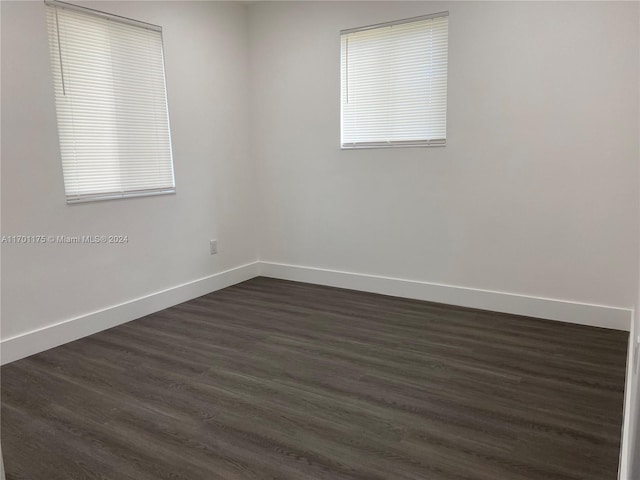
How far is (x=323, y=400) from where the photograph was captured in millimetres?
2465

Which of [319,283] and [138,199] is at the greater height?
[138,199]

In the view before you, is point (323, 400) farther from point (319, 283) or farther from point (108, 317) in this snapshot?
point (319, 283)

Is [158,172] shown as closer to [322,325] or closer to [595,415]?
[322,325]

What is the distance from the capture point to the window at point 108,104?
3195mm

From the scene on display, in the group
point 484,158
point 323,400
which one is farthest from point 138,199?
point 484,158

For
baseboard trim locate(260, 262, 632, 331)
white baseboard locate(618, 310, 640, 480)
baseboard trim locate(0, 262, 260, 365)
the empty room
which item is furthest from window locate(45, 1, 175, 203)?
white baseboard locate(618, 310, 640, 480)

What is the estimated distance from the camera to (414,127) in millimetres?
3902

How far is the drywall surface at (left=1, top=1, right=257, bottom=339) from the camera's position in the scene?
9.66 feet

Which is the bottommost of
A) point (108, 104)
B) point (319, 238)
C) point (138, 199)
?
point (319, 238)

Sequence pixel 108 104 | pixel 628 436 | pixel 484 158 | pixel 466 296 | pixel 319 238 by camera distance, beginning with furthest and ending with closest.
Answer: pixel 319 238 < pixel 466 296 < pixel 484 158 < pixel 108 104 < pixel 628 436

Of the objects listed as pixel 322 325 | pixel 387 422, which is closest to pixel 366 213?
pixel 322 325

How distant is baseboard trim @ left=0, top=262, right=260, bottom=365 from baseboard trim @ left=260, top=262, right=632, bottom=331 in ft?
2.12

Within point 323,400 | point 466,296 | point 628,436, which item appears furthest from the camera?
point 466,296

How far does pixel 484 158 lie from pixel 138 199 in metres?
2.71
